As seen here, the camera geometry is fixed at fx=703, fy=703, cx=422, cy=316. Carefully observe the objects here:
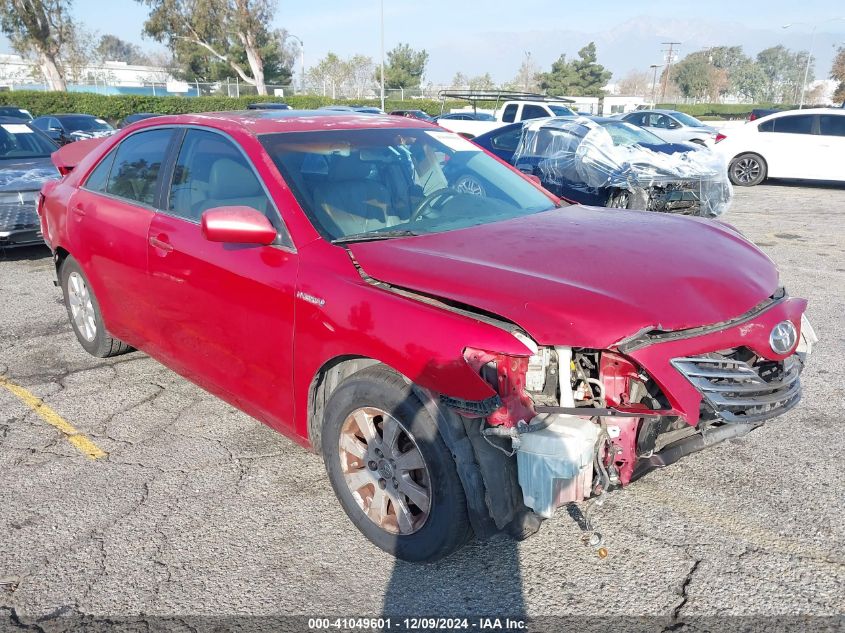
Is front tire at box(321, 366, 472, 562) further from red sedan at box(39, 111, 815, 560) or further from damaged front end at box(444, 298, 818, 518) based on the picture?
damaged front end at box(444, 298, 818, 518)

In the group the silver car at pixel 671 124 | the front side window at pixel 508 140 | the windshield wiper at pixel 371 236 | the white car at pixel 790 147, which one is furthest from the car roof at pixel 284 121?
the silver car at pixel 671 124

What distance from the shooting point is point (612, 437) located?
2.54 meters

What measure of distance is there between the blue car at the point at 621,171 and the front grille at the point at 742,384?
23.0 feet

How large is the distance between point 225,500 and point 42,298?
4.53 m

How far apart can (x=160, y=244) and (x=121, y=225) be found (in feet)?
1.77

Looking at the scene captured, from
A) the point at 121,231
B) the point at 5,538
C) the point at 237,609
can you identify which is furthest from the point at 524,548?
the point at 121,231

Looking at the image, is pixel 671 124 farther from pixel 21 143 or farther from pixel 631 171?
pixel 21 143

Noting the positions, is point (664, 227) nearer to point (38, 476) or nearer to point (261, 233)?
point (261, 233)

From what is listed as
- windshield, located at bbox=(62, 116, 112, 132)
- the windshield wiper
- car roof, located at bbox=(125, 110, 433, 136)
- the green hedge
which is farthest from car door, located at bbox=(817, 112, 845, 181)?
the green hedge

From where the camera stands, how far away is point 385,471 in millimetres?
2850

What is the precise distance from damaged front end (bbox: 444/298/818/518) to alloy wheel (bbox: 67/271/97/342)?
3.43 metres

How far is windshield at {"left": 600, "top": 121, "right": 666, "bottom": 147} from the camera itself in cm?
1090

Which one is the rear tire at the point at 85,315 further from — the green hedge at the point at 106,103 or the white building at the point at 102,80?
the white building at the point at 102,80

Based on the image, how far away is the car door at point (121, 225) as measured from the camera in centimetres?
405
